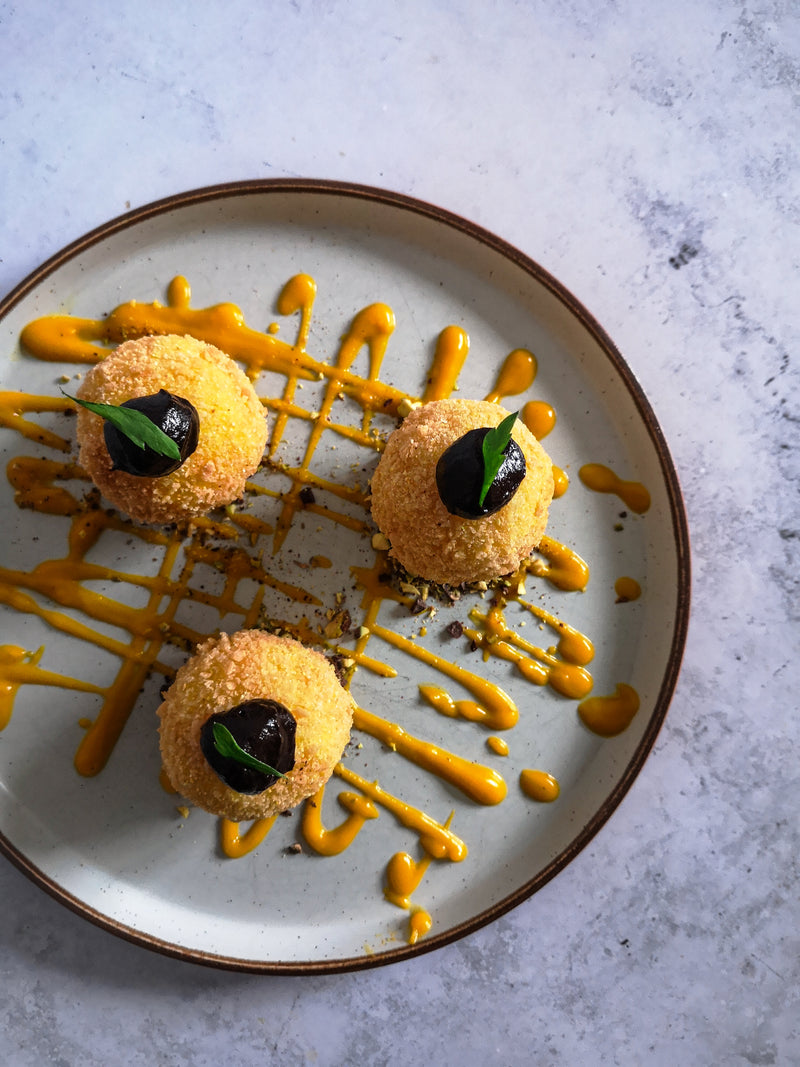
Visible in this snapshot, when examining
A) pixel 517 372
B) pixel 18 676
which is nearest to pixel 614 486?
pixel 517 372

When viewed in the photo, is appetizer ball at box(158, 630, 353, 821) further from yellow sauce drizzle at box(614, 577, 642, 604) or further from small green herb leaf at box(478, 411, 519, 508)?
yellow sauce drizzle at box(614, 577, 642, 604)

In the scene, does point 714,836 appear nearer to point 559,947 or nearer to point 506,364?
point 559,947

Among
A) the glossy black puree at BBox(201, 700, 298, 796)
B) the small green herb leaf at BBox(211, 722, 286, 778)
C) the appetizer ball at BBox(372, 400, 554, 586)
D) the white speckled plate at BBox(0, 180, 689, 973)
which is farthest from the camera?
the white speckled plate at BBox(0, 180, 689, 973)

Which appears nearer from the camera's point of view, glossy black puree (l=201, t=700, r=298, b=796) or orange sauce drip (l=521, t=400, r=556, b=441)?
glossy black puree (l=201, t=700, r=298, b=796)

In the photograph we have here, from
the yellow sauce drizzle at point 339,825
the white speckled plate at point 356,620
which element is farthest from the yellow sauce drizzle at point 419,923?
the yellow sauce drizzle at point 339,825

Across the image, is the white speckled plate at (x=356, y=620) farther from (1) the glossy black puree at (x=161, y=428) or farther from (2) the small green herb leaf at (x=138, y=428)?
(2) the small green herb leaf at (x=138, y=428)

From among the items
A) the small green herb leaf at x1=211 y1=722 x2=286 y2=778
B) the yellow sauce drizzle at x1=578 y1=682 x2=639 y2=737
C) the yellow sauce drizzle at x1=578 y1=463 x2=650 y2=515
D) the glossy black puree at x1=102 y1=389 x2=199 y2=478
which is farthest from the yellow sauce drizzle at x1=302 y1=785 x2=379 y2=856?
the yellow sauce drizzle at x1=578 y1=463 x2=650 y2=515
